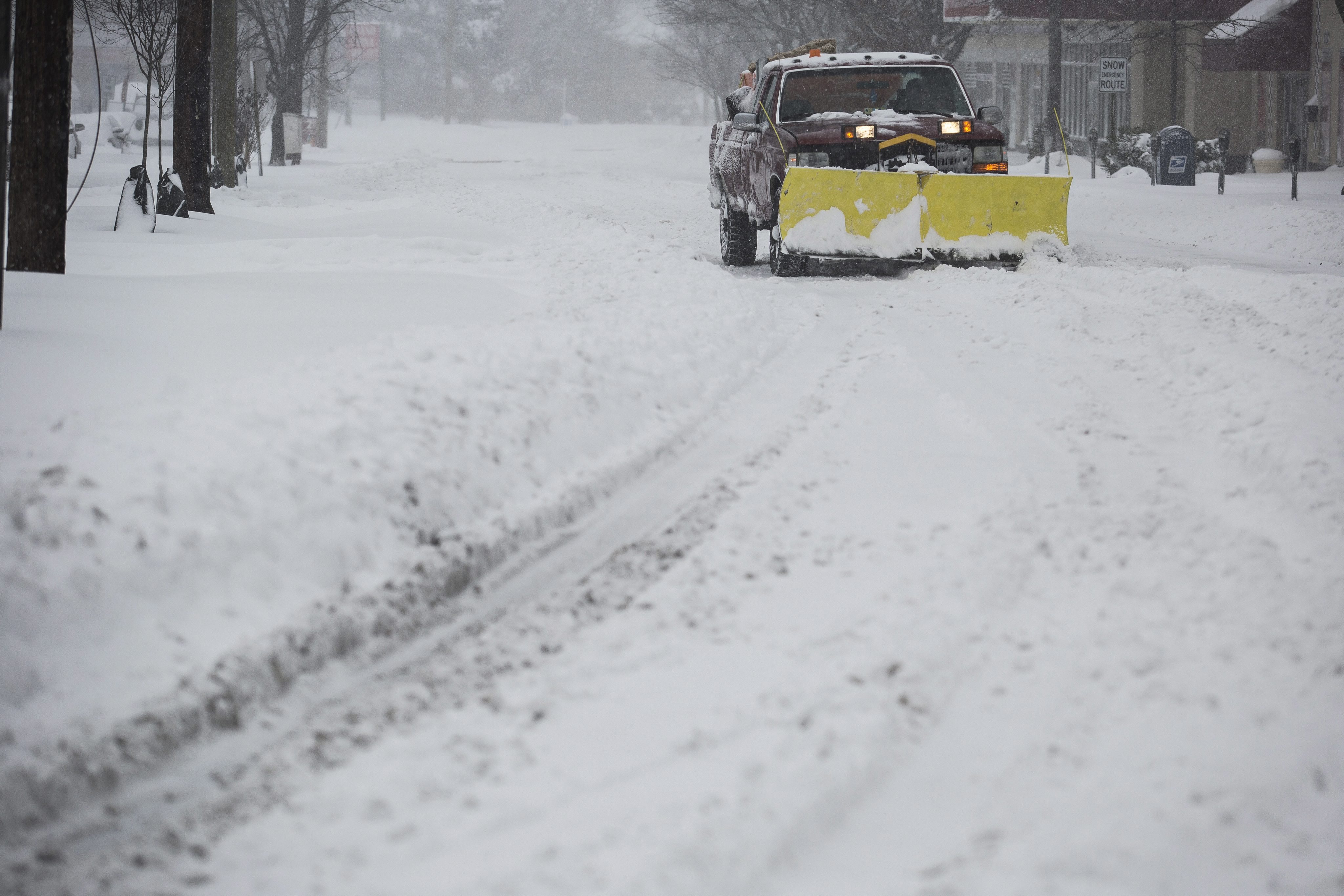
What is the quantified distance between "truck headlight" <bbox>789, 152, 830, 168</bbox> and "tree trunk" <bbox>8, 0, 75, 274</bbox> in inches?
216

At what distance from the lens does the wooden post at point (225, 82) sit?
1923cm

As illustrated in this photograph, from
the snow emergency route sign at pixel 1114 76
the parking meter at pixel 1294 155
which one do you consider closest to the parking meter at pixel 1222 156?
the parking meter at pixel 1294 155

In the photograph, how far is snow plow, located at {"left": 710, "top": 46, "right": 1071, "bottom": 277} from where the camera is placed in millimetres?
10188

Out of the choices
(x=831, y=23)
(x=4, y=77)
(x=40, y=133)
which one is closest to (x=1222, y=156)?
(x=831, y=23)

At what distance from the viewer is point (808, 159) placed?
1041cm

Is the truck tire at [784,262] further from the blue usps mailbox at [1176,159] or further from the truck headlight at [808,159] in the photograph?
the blue usps mailbox at [1176,159]

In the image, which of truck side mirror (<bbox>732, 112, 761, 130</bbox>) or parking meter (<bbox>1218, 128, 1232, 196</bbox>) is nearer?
truck side mirror (<bbox>732, 112, 761, 130</bbox>)

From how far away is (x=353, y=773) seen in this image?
2488 mm

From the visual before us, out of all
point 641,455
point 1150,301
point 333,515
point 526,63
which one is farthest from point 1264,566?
point 526,63

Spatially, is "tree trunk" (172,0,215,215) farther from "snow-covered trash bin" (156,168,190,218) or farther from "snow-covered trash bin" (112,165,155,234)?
"snow-covered trash bin" (112,165,155,234)

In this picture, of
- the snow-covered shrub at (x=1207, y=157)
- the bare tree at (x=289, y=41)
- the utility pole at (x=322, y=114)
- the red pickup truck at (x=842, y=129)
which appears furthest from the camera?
the utility pole at (x=322, y=114)

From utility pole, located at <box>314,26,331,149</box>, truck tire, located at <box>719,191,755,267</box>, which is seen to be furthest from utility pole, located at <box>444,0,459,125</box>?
truck tire, located at <box>719,191,755,267</box>

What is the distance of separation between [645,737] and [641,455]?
232 cm

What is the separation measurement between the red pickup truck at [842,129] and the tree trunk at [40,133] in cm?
534
